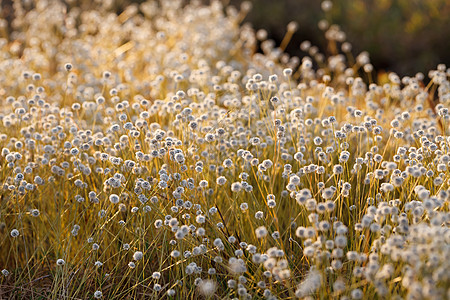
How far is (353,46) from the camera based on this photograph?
26.9ft

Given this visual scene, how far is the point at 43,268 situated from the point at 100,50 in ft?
11.4

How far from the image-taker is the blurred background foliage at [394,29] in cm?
769

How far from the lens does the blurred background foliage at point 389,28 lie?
7691 mm

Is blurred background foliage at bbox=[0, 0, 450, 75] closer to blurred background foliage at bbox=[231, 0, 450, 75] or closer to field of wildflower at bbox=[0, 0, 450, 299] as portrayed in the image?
blurred background foliage at bbox=[231, 0, 450, 75]

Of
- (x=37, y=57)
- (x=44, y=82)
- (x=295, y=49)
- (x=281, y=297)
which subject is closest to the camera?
(x=281, y=297)

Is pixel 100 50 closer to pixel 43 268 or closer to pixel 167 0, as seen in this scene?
pixel 167 0

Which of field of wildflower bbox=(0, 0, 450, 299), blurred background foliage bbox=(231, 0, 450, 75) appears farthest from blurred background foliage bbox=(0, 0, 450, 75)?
field of wildflower bbox=(0, 0, 450, 299)

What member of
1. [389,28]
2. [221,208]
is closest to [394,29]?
[389,28]

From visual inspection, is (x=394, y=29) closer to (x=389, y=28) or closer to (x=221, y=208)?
(x=389, y=28)

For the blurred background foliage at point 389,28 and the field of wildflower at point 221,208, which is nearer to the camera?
the field of wildflower at point 221,208

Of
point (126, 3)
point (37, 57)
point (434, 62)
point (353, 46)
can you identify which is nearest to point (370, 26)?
point (353, 46)

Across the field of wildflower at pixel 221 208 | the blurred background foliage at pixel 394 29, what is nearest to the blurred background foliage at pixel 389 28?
the blurred background foliage at pixel 394 29

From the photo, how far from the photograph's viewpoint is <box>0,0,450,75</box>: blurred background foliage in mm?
7691

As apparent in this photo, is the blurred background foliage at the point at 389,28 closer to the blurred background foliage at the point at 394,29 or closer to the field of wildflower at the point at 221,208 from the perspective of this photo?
the blurred background foliage at the point at 394,29
